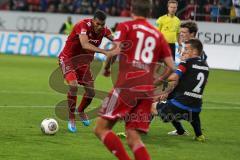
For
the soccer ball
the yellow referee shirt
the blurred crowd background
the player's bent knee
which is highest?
the player's bent knee

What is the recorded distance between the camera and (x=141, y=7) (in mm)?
7445

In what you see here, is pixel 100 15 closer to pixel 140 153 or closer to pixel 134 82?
pixel 134 82

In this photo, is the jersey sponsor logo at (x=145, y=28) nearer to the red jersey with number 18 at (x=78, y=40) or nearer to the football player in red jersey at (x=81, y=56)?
the football player in red jersey at (x=81, y=56)

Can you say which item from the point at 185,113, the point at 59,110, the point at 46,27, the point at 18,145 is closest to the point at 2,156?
the point at 18,145

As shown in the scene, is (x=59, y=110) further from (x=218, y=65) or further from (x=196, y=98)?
(x=218, y=65)

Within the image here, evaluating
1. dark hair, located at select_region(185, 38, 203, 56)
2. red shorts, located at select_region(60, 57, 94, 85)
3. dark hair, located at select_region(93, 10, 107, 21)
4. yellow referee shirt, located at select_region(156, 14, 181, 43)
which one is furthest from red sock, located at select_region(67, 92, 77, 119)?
yellow referee shirt, located at select_region(156, 14, 181, 43)

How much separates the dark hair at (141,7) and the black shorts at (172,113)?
3.20m

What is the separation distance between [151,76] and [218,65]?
2037cm

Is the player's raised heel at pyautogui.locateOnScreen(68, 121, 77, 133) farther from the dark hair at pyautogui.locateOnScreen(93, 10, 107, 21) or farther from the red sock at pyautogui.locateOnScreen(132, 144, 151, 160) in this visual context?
the red sock at pyautogui.locateOnScreen(132, 144, 151, 160)

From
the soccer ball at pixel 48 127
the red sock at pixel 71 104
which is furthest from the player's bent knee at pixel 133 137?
the red sock at pixel 71 104

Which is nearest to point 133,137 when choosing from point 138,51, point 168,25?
point 138,51

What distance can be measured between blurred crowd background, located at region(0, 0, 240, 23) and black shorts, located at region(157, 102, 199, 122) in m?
15.1

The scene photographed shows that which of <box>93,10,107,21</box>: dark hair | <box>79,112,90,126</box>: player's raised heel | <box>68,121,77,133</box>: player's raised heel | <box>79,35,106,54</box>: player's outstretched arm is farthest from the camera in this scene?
<box>79,112,90,126</box>: player's raised heel

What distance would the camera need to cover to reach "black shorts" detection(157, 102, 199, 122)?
34.3 ft
